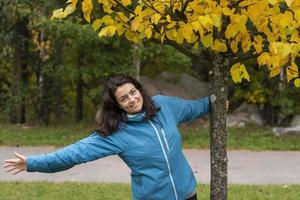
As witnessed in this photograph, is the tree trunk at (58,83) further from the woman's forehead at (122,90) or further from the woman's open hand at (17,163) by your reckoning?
the woman's open hand at (17,163)

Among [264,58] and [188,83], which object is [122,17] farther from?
[188,83]

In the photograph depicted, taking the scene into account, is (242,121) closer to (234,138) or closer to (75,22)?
(234,138)

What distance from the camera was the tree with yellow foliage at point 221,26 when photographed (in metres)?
3.03

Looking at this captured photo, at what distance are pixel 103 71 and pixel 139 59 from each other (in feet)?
2.39

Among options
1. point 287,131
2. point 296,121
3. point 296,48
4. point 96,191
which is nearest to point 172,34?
point 296,48

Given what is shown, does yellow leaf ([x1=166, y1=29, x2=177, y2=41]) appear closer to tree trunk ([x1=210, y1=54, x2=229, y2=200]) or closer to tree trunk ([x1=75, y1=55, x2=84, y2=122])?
tree trunk ([x1=210, y1=54, x2=229, y2=200])

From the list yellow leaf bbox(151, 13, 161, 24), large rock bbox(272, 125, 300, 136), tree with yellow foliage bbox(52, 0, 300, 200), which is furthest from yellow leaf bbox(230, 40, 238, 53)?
large rock bbox(272, 125, 300, 136)

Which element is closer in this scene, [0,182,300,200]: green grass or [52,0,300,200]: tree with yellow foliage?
[52,0,300,200]: tree with yellow foliage

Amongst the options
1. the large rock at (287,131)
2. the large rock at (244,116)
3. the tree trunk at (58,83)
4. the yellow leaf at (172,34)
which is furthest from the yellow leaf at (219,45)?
the tree trunk at (58,83)

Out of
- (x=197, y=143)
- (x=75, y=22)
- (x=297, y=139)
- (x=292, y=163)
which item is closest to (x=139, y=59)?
(x=75, y=22)

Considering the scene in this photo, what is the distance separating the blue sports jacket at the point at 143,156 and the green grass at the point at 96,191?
120 inches

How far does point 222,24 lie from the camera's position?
333cm

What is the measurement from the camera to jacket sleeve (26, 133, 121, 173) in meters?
3.39

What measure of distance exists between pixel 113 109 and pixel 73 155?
373 millimetres
